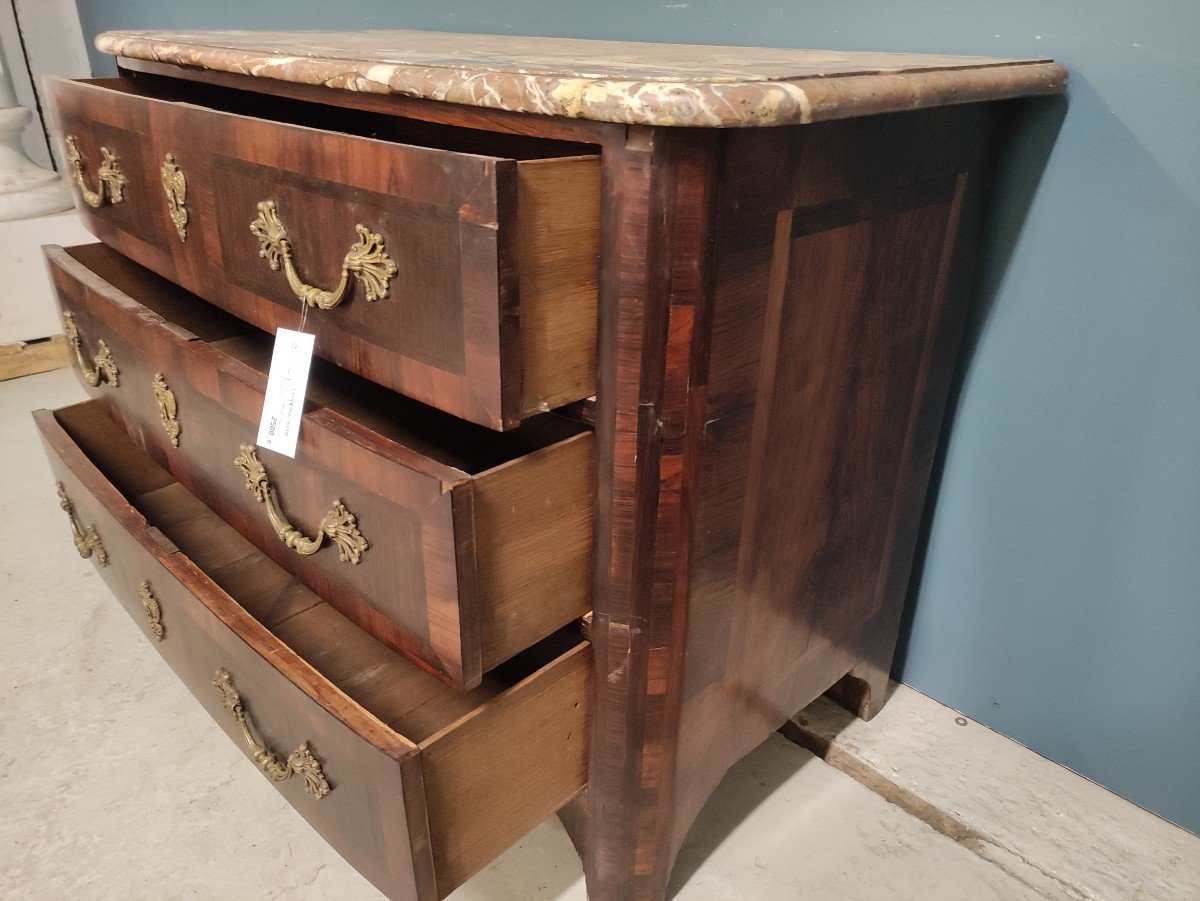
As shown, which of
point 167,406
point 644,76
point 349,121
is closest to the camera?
point 644,76

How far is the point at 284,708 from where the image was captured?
0.65 metres

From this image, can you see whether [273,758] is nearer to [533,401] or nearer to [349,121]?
[533,401]

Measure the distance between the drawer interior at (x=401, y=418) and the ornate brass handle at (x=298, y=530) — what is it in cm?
6

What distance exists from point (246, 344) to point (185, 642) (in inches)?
10.6

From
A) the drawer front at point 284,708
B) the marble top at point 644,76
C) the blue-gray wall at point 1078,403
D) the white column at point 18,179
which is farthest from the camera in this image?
the white column at point 18,179

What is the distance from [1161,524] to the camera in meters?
0.80

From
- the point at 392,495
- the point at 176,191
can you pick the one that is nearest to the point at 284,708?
the point at 392,495

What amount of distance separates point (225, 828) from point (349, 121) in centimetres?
72

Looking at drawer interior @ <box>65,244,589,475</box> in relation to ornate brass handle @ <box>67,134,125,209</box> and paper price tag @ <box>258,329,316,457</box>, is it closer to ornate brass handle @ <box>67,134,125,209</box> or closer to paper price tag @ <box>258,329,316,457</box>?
paper price tag @ <box>258,329,316,457</box>

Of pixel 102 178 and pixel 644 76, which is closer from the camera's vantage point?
pixel 644 76

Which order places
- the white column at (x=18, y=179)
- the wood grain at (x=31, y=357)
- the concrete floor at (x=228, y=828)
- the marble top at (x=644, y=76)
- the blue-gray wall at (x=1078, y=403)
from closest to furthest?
→ the marble top at (x=644, y=76) < the blue-gray wall at (x=1078, y=403) < the concrete floor at (x=228, y=828) < the wood grain at (x=31, y=357) < the white column at (x=18, y=179)

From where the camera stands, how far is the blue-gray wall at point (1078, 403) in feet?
2.38

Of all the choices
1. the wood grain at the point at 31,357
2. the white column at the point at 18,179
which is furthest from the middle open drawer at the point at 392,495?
the white column at the point at 18,179

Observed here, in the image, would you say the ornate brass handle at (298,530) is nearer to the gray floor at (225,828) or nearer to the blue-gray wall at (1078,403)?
the gray floor at (225,828)
